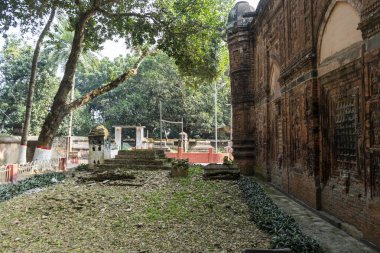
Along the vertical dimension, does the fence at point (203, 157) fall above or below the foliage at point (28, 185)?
above

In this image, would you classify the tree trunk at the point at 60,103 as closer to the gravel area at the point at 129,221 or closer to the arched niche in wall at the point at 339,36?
the gravel area at the point at 129,221

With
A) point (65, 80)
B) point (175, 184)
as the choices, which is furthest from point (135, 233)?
point (65, 80)

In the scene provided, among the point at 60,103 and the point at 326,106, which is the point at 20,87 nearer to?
the point at 60,103

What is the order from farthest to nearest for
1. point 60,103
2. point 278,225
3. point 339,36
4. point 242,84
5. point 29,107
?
point 242,84, point 29,107, point 60,103, point 339,36, point 278,225

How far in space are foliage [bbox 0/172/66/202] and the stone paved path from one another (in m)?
7.07

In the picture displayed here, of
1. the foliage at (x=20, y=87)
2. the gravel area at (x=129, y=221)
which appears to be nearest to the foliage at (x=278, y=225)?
the gravel area at (x=129, y=221)

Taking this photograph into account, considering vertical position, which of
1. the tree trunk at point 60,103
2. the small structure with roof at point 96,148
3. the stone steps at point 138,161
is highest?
the tree trunk at point 60,103

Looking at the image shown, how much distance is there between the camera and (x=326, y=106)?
6.69 metres

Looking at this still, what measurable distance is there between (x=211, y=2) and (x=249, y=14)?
2294 mm

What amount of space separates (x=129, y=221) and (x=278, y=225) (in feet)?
8.84

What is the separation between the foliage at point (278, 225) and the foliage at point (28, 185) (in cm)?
634

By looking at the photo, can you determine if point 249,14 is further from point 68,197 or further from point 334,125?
point 68,197

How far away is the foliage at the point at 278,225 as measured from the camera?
433cm

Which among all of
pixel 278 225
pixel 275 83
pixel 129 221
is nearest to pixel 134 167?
pixel 275 83
